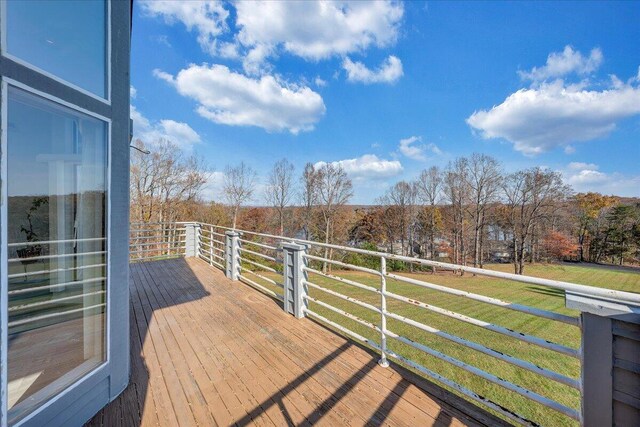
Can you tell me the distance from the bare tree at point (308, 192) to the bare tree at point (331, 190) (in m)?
0.41

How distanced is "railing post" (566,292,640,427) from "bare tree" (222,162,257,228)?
24120 mm

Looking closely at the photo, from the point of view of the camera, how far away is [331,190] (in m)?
25.8

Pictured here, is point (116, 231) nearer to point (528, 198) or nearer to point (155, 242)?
point (155, 242)

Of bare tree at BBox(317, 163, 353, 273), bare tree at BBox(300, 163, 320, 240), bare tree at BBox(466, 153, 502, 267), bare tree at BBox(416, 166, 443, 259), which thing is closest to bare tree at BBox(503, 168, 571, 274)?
bare tree at BBox(466, 153, 502, 267)

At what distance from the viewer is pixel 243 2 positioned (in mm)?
5996

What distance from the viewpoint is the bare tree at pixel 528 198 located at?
72.5ft

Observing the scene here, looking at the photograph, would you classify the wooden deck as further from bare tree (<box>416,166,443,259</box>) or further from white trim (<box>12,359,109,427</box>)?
bare tree (<box>416,166,443,259</box>)

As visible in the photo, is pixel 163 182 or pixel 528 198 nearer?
pixel 163 182

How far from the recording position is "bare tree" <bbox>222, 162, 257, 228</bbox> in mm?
23906

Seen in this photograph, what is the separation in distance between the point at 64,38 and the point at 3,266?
142 centimetres

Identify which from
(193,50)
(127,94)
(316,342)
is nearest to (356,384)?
(316,342)

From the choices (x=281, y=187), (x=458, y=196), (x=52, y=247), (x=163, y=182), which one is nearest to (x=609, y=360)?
(x=52, y=247)

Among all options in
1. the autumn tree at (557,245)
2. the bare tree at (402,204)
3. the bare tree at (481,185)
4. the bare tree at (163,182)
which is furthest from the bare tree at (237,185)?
the autumn tree at (557,245)

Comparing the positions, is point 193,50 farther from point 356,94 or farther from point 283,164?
point 283,164
